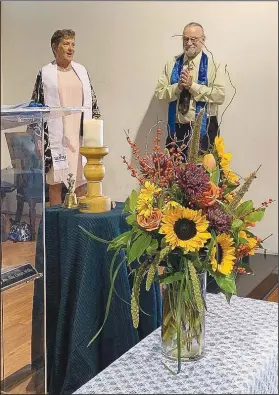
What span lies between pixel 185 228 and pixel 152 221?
0.06 meters

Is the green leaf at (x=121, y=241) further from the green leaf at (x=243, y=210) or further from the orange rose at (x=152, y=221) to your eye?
the green leaf at (x=243, y=210)

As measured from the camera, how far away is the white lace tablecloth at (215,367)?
42.8 inches

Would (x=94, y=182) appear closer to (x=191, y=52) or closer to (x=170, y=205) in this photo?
→ (x=170, y=205)

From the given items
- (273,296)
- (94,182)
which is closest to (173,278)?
(94,182)

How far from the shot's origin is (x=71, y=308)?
1656 mm

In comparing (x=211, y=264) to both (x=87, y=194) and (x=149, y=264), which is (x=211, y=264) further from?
(x=87, y=194)

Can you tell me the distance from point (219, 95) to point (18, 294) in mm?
2028

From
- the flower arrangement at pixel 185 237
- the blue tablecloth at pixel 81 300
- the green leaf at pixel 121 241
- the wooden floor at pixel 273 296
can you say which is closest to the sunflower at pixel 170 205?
the flower arrangement at pixel 185 237

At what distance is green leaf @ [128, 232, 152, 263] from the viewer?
3.75ft

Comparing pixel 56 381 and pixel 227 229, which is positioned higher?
pixel 227 229

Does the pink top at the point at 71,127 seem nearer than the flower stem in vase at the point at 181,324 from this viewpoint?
No

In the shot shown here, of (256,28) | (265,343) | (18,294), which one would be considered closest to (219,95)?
(256,28)

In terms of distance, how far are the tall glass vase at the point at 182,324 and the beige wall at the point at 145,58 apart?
0.75 meters

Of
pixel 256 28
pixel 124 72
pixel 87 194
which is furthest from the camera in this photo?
pixel 256 28
